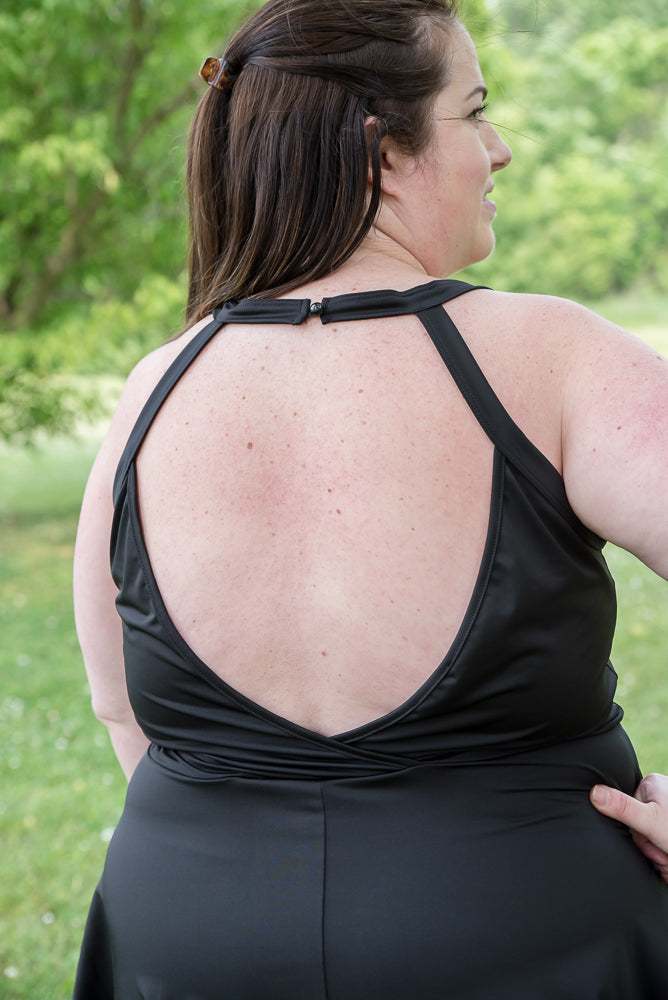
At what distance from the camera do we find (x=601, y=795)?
1.27 m

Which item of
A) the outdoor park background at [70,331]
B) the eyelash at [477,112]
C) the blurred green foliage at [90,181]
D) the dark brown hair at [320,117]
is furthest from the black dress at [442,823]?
the blurred green foliage at [90,181]

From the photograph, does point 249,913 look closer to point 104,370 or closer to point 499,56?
point 499,56

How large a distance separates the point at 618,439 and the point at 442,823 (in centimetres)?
49

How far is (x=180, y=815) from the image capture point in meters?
1.33

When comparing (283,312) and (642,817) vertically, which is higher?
(283,312)

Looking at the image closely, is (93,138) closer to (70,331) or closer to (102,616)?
(70,331)

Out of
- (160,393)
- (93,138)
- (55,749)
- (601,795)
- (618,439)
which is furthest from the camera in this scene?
(93,138)

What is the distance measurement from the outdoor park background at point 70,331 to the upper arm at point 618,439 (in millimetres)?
743

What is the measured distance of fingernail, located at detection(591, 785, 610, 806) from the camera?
1.27m

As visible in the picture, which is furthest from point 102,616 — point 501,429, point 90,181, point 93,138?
point 90,181

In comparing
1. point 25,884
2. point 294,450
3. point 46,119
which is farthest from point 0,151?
point 294,450

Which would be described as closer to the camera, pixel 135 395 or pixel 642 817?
pixel 642 817

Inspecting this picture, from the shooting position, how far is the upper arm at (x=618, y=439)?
1127 mm

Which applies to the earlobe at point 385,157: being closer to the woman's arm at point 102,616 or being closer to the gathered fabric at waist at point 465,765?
the woman's arm at point 102,616
